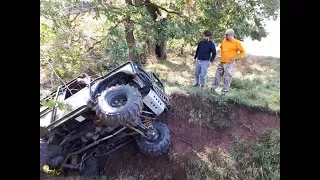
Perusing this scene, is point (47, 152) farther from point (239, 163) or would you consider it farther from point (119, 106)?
point (239, 163)

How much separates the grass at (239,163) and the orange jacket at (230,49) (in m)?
1.15

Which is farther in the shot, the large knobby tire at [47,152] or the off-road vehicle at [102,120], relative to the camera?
the large knobby tire at [47,152]

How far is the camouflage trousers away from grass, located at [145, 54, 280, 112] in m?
0.15

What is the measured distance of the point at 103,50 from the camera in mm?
5008

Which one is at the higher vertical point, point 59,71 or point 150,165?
point 59,71

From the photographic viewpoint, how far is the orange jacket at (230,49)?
4008 mm

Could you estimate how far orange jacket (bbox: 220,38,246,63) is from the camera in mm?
4008

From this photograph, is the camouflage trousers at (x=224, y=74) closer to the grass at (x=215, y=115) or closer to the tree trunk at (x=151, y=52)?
the grass at (x=215, y=115)

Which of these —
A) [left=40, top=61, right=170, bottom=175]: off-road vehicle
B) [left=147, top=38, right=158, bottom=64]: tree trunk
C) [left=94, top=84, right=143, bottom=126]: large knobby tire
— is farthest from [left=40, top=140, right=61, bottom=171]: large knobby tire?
[left=147, top=38, right=158, bottom=64]: tree trunk

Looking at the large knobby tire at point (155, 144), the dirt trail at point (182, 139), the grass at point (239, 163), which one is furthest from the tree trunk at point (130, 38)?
the grass at point (239, 163)
